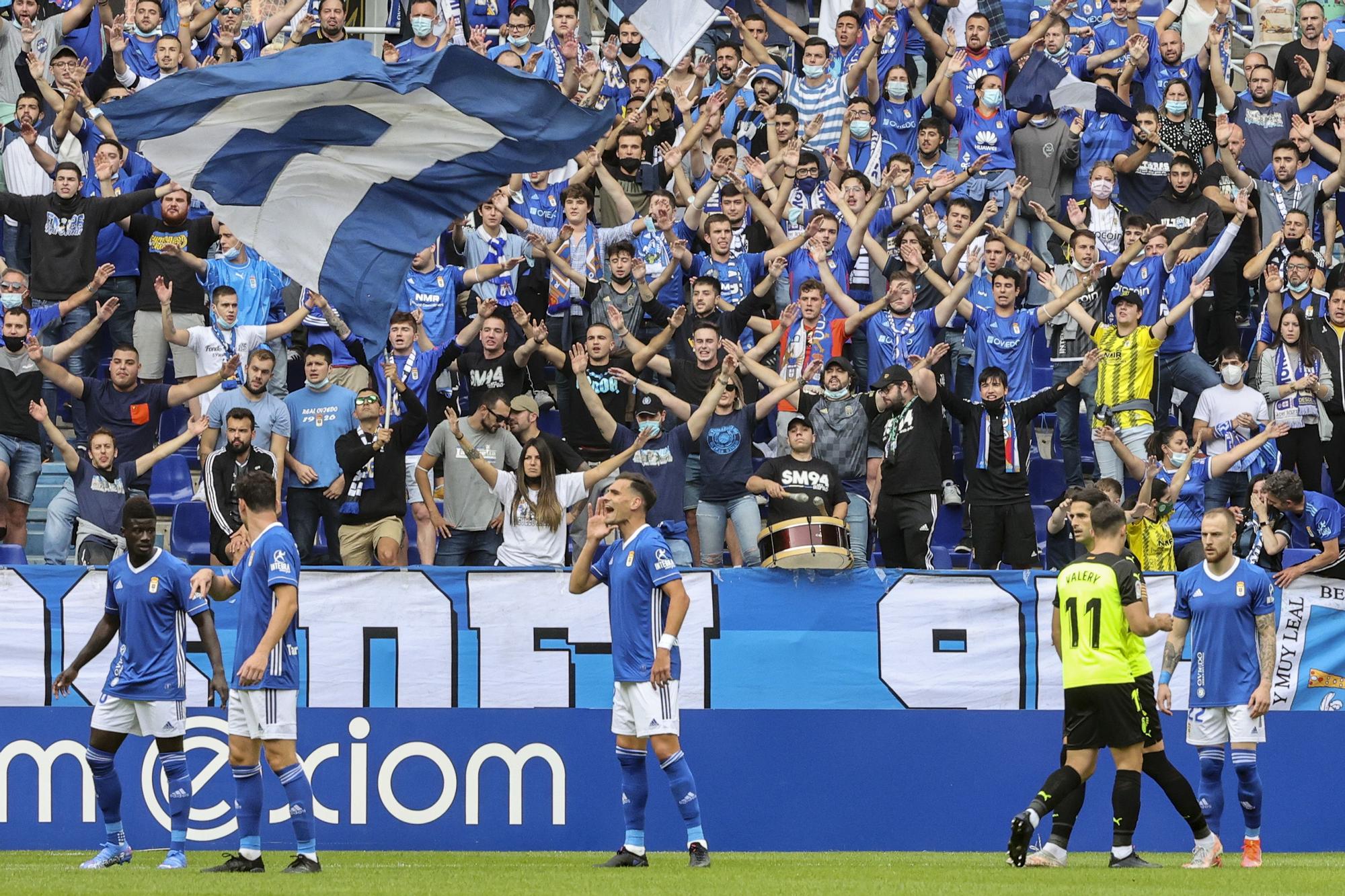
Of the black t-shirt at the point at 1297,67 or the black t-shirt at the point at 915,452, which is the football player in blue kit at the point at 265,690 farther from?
the black t-shirt at the point at 1297,67

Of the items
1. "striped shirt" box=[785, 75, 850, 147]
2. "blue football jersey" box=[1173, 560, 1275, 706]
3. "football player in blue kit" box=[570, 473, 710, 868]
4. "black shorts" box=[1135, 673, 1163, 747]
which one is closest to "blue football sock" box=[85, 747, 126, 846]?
"football player in blue kit" box=[570, 473, 710, 868]

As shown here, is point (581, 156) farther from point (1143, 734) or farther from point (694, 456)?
point (1143, 734)

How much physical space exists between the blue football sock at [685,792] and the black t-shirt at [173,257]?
829cm

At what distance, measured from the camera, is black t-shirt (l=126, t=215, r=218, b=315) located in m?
17.3

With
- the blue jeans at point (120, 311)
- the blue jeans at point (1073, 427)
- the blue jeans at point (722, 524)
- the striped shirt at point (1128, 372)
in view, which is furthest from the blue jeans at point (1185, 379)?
the blue jeans at point (120, 311)

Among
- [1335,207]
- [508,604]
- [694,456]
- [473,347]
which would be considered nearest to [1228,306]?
[1335,207]

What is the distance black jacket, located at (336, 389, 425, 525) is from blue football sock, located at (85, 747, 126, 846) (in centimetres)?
456

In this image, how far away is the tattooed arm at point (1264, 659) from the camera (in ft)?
36.7

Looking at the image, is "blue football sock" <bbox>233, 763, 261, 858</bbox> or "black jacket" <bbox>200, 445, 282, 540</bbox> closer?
"blue football sock" <bbox>233, 763, 261, 858</bbox>

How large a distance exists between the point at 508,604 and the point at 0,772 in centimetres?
366

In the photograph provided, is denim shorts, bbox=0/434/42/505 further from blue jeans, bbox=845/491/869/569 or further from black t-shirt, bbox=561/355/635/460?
blue jeans, bbox=845/491/869/569

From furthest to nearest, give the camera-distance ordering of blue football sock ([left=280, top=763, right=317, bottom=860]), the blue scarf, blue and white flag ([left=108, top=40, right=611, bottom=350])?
the blue scarf → blue and white flag ([left=108, top=40, right=611, bottom=350]) → blue football sock ([left=280, top=763, right=317, bottom=860])

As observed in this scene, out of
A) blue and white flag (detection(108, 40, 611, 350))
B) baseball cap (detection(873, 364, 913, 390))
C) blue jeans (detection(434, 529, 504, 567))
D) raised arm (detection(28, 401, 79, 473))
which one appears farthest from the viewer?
baseball cap (detection(873, 364, 913, 390))

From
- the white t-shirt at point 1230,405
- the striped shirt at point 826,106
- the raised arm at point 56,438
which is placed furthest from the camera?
the striped shirt at point 826,106
